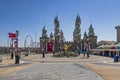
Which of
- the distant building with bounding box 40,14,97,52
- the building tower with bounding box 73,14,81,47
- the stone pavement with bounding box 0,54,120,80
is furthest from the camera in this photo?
the building tower with bounding box 73,14,81,47

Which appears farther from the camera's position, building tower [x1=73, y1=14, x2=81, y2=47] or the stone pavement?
building tower [x1=73, y1=14, x2=81, y2=47]

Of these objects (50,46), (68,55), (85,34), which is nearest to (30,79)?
(68,55)

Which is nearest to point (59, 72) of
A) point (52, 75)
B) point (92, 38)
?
point (52, 75)

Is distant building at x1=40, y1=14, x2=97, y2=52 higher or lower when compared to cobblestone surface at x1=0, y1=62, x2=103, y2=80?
higher

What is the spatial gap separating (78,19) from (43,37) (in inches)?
747

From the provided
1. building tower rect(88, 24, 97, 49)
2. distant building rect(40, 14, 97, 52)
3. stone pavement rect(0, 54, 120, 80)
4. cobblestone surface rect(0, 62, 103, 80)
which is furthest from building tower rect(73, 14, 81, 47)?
cobblestone surface rect(0, 62, 103, 80)

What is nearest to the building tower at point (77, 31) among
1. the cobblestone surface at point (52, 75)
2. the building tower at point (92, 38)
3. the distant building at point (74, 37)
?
the distant building at point (74, 37)

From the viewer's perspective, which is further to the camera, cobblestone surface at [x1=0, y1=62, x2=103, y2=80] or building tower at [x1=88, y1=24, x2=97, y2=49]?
building tower at [x1=88, y1=24, x2=97, y2=49]

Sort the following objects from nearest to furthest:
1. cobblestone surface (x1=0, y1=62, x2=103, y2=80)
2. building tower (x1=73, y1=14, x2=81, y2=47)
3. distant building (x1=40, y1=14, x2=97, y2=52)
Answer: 1. cobblestone surface (x1=0, y1=62, x2=103, y2=80)
2. distant building (x1=40, y1=14, x2=97, y2=52)
3. building tower (x1=73, y1=14, x2=81, y2=47)

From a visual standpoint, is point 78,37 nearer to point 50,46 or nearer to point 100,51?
point 50,46

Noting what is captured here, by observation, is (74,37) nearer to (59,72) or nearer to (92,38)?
(92,38)

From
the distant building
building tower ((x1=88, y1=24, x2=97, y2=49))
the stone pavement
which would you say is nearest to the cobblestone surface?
the stone pavement

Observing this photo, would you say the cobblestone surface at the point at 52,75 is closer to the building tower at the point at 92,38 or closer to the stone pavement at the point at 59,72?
the stone pavement at the point at 59,72

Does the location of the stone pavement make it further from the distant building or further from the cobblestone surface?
the distant building
